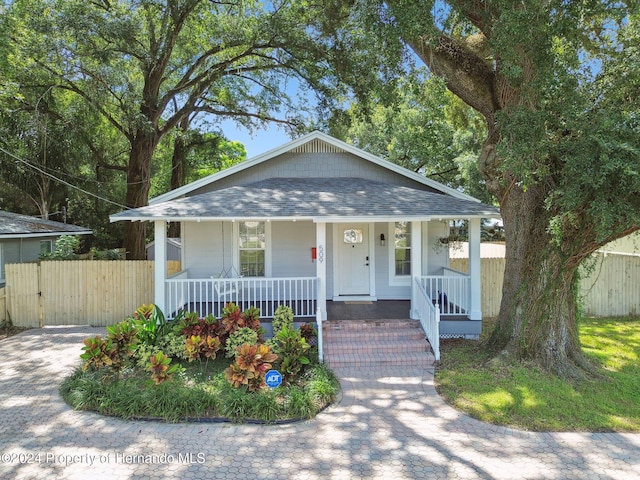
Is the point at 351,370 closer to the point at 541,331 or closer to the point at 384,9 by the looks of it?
the point at 541,331

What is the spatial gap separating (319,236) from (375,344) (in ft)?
8.25

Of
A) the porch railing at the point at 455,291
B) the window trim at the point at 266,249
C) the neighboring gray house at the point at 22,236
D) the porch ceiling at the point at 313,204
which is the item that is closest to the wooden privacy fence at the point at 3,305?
the neighboring gray house at the point at 22,236

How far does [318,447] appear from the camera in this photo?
14.6 feet

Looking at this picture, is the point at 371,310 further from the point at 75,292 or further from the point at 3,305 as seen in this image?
the point at 3,305

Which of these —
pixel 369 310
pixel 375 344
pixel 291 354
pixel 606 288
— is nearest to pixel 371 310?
pixel 369 310

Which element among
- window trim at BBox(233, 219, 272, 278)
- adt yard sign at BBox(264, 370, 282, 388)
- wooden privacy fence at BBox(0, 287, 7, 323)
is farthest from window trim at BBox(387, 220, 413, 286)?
wooden privacy fence at BBox(0, 287, 7, 323)

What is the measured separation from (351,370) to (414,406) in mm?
1574

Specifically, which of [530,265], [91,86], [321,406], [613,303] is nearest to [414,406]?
[321,406]

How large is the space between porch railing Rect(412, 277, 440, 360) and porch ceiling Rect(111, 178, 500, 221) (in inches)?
63.8

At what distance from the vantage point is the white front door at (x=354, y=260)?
10453 mm

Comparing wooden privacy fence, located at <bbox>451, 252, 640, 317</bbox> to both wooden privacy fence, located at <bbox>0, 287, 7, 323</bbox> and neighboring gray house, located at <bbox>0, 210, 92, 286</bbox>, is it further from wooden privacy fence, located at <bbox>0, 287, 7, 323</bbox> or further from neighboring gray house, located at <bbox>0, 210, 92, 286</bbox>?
neighboring gray house, located at <bbox>0, 210, 92, 286</bbox>

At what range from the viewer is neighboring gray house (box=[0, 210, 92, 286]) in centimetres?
1162

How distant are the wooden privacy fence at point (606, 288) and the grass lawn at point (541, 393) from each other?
3052mm

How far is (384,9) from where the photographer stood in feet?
25.0
